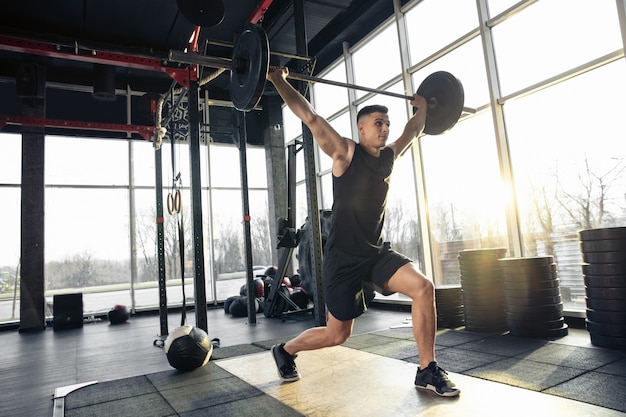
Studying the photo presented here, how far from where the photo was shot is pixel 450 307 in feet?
13.0

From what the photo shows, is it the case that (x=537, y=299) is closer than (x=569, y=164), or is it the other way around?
(x=537, y=299)

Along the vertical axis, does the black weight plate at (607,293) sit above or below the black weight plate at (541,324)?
above

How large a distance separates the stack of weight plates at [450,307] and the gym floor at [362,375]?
0.16 metres

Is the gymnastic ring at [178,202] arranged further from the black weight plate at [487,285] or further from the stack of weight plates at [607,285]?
the stack of weight plates at [607,285]

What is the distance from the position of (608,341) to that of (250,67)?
2893 mm

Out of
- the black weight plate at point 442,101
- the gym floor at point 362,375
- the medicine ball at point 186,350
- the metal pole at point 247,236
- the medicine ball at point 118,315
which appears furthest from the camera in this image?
the medicine ball at point 118,315

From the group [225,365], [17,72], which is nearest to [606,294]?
[225,365]

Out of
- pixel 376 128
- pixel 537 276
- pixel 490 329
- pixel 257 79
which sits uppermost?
pixel 257 79

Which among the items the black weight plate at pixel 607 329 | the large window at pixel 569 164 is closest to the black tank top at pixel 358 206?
the black weight plate at pixel 607 329

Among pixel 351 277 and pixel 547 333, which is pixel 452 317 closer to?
pixel 547 333

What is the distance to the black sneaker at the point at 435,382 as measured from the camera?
195cm

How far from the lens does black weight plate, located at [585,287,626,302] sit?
274cm

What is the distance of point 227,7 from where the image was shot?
219 inches

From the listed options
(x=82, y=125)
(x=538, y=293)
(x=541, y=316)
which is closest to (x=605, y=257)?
(x=538, y=293)
